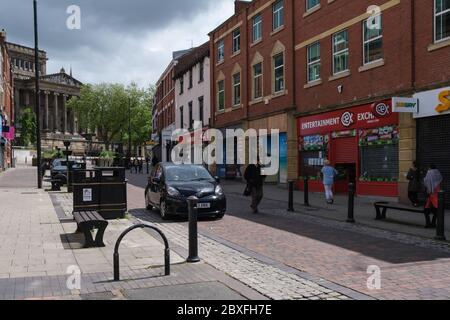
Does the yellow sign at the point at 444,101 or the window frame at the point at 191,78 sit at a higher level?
the window frame at the point at 191,78

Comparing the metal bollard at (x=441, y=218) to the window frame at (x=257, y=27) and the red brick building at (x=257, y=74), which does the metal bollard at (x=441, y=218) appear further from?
the window frame at (x=257, y=27)

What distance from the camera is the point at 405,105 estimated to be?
1592cm

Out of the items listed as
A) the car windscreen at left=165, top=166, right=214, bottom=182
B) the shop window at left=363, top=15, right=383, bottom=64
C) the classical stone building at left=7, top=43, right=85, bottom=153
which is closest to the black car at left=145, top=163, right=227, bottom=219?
the car windscreen at left=165, top=166, right=214, bottom=182

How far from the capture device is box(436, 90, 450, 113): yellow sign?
Answer: 49.3 feet

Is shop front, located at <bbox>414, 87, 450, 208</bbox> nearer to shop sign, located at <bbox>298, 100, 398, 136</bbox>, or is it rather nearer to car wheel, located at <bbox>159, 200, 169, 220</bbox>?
shop sign, located at <bbox>298, 100, 398, 136</bbox>

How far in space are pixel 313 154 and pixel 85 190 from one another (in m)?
12.9

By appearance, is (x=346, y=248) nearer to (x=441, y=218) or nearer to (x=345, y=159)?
(x=441, y=218)

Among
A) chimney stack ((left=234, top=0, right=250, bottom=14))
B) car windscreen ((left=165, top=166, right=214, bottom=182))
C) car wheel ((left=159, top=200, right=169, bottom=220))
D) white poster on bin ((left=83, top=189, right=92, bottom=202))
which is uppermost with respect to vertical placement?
chimney stack ((left=234, top=0, right=250, bottom=14))

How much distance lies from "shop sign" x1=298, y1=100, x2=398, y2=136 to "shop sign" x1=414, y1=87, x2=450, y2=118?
1419 mm

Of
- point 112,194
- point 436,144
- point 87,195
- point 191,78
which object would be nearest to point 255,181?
point 112,194

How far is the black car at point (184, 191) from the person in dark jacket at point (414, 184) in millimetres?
6396

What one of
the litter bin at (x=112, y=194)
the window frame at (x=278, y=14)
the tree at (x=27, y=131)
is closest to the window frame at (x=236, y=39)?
the window frame at (x=278, y=14)

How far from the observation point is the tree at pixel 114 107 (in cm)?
7781

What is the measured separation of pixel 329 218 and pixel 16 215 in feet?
28.0
